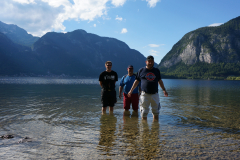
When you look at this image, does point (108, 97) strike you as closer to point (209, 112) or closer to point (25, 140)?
point (25, 140)

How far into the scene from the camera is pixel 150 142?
5637 millimetres

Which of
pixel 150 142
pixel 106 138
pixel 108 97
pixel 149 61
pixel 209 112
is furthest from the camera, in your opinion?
pixel 209 112

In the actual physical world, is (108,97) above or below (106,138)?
above

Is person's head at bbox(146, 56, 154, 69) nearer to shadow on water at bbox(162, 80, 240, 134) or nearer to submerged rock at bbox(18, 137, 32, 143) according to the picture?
shadow on water at bbox(162, 80, 240, 134)

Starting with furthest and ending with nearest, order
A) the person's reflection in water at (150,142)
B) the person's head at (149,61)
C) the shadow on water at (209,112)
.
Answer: the shadow on water at (209,112)
the person's head at (149,61)
the person's reflection in water at (150,142)

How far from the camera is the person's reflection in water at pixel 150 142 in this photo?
15.2 feet

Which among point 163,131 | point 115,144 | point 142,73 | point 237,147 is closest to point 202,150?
point 237,147

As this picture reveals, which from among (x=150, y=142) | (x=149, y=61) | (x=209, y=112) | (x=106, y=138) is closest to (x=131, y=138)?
(x=150, y=142)

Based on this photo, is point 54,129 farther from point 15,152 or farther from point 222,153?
point 222,153

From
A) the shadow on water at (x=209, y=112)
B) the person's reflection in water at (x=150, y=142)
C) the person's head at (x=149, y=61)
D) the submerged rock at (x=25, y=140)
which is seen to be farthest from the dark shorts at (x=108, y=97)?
the submerged rock at (x=25, y=140)

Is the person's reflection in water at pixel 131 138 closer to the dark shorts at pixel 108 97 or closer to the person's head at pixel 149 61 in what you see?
the dark shorts at pixel 108 97

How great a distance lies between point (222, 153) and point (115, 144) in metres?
3.17

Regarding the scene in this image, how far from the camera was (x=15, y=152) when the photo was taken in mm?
4715

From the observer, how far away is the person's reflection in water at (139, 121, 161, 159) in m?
4.64
